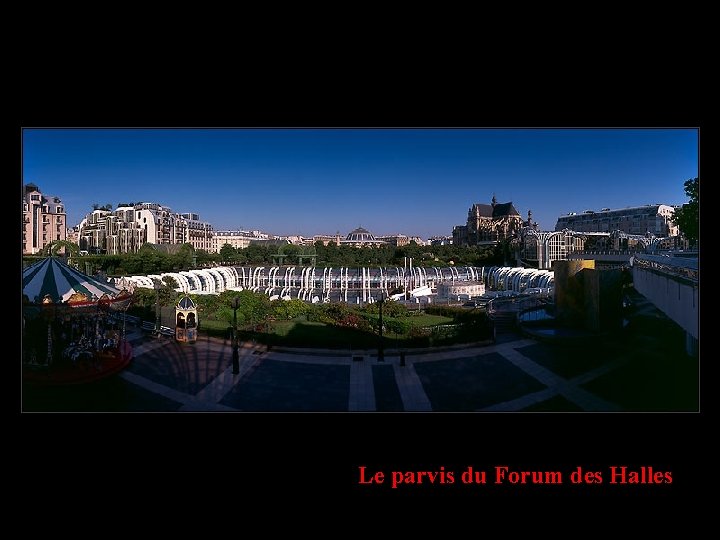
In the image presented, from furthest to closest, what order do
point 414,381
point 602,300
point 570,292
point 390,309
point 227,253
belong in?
point 227,253 < point 390,309 < point 570,292 < point 602,300 < point 414,381

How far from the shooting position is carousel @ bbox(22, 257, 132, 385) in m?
4.25

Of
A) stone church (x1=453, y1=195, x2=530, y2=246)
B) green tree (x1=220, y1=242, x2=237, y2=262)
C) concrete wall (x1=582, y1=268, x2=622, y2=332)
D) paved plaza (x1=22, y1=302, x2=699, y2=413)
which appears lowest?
paved plaza (x1=22, y1=302, x2=699, y2=413)

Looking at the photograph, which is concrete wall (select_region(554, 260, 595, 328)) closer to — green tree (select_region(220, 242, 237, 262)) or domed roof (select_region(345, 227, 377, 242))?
domed roof (select_region(345, 227, 377, 242))

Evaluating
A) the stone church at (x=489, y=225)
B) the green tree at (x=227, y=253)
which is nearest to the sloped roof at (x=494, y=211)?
the stone church at (x=489, y=225)

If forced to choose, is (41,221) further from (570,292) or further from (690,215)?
(690,215)

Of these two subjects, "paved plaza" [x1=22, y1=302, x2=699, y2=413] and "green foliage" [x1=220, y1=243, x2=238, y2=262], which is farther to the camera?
"green foliage" [x1=220, y1=243, x2=238, y2=262]

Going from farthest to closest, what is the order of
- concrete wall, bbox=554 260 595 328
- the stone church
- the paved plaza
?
1. the stone church
2. concrete wall, bbox=554 260 595 328
3. the paved plaza

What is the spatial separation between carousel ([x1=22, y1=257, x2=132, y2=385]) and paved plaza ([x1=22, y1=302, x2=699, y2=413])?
21cm

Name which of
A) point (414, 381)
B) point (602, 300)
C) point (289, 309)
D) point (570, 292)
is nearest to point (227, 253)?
point (289, 309)

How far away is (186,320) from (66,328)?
5.66ft

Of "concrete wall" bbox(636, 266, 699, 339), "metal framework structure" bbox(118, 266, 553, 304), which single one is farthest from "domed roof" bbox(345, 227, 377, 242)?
"concrete wall" bbox(636, 266, 699, 339)

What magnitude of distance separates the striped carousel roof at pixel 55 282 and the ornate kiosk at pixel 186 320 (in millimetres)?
1038

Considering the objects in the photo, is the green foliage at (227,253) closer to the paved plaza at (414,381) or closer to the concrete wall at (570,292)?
the paved plaza at (414,381)

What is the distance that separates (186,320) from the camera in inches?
214
